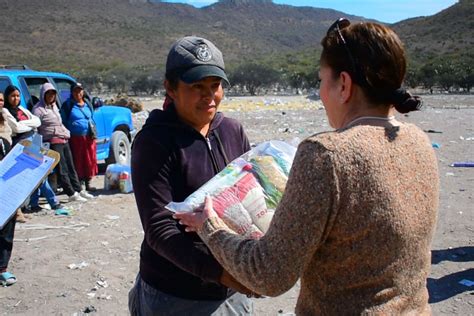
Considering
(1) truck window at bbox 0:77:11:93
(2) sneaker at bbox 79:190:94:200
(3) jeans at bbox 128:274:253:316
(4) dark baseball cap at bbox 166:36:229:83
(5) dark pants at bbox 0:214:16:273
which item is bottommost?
(2) sneaker at bbox 79:190:94:200

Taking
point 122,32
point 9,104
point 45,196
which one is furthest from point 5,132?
point 122,32

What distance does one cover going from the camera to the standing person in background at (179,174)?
1.86 meters

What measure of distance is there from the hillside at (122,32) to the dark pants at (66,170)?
162 ft

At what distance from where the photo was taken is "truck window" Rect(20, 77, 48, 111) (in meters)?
8.15

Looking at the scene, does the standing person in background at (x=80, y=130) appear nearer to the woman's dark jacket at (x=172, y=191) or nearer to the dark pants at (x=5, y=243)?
the dark pants at (x=5, y=243)

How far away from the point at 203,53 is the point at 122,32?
85309mm

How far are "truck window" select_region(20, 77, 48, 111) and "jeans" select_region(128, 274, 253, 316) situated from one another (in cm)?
667

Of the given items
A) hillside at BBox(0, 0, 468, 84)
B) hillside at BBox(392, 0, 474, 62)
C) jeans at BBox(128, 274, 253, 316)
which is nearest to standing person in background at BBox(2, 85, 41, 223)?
jeans at BBox(128, 274, 253, 316)

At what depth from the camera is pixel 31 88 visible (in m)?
8.44

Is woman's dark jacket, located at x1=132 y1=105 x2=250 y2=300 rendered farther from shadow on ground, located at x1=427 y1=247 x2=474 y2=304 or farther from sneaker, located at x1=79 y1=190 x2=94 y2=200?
sneaker, located at x1=79 y1=190 x2=94 y2=200

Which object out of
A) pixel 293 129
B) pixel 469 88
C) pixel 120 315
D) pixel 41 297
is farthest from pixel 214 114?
pixel 469 88

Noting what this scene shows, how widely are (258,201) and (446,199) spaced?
669 centimetres

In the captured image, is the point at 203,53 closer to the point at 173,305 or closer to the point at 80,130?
the point at 173,305

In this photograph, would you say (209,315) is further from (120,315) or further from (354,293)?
(120,315)
